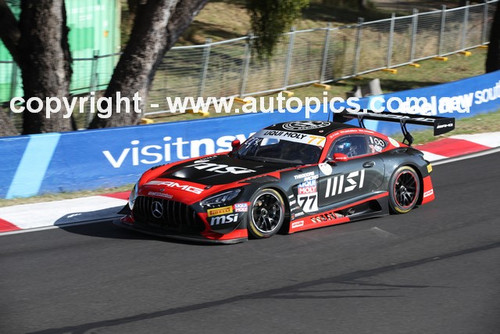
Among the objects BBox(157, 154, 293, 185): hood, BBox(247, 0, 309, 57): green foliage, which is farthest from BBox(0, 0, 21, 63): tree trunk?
BBox(247, 0, 309, 57): green foliage

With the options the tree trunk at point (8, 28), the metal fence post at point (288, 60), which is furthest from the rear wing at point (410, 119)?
the metal fence post at point (288, 60)

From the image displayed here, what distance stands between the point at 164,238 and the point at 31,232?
1.94 metres

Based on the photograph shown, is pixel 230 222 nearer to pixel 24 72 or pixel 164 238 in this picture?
pixel 164 238

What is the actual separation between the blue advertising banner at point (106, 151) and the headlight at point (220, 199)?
13.6ft

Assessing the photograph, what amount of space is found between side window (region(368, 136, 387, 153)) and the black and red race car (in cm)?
2

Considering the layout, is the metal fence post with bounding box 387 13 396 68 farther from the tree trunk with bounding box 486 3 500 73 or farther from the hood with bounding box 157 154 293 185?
the hood with bounding box 157 154 293 185

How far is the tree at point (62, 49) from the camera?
15.2m

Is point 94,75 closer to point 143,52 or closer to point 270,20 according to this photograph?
point 143,52

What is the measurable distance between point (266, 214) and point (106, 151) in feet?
13.9

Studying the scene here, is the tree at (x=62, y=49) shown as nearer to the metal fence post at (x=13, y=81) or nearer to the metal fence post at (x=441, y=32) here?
the metal fence post at (x=13, y=81)

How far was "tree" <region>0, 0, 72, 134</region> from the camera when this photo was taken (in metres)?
15.2

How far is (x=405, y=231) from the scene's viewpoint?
1049cm

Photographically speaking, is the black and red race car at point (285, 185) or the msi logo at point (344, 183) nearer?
the black and red race car at point (285, 185)

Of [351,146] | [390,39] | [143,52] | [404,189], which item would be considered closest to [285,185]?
[351,146]
